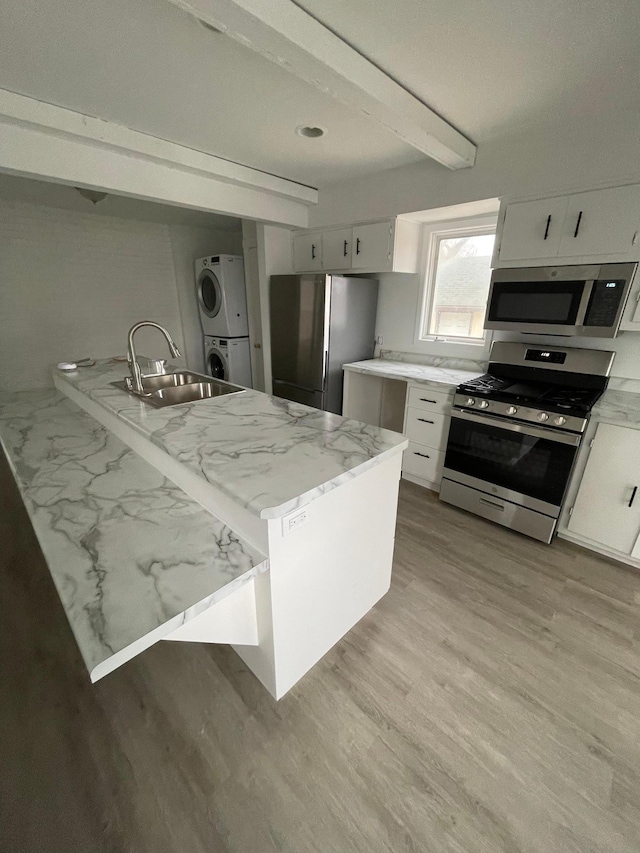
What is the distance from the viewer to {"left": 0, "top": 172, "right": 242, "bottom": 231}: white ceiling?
9.85 feet

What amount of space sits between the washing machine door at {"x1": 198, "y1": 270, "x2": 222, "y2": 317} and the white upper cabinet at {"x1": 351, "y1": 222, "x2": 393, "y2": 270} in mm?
1945

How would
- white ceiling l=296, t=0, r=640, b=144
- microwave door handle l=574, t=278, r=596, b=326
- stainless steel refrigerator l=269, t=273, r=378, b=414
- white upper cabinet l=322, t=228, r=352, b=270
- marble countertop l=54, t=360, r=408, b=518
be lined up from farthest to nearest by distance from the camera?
white upper cabinet l=322, t=228, r=352, b=270 → stainless steel refrigerator l=269, t=273, r=378, b=414 → microwave door handle l=574, t=278, r=596, b=326 → white ceiling l=296, t=0, r=640, b=144 → marble countertop l=54, t=360, r=408, b=518

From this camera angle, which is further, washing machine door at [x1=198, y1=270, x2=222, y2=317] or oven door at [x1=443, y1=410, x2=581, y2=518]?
washing machine door at [x1=198, y1=270, x2=222, y2=317]

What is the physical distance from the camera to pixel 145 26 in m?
1.28

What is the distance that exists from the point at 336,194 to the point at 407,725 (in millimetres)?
3728

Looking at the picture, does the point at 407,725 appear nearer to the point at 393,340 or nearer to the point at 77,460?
the point at 77,460

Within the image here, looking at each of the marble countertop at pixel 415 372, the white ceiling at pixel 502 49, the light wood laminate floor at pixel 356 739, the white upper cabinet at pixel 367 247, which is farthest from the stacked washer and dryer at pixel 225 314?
the light wood laminate floor at pixel 356 739

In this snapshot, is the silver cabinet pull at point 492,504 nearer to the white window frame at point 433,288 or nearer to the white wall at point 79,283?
the white window frame at point 433,288

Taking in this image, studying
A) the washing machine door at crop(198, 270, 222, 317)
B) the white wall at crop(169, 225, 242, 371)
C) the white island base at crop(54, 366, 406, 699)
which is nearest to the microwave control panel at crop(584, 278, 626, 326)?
the white island base at crop(54, 366, 406, 699)

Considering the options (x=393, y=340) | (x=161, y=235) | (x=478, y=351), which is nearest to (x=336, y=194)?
(x=393, y=340)

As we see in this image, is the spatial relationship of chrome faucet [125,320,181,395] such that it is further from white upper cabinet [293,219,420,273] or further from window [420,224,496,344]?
window [420,224,496,344]

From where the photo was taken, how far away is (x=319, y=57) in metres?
1.27

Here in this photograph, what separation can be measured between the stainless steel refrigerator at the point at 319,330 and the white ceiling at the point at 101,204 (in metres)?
1.07

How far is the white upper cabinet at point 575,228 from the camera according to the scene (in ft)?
5.98
